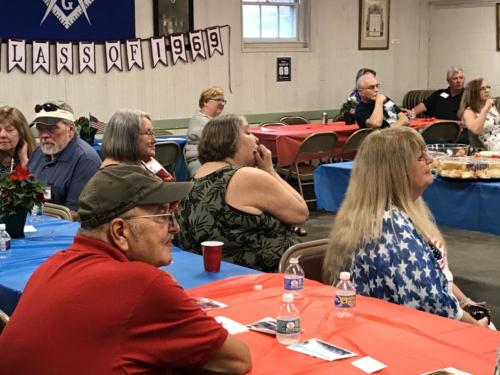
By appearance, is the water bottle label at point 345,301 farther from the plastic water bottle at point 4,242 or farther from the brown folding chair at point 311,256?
the plastic water bottle at point 4,242

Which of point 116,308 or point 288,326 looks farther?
point 288,326

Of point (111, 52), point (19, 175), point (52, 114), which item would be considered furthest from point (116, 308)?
point (111, 52)

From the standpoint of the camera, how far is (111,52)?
351 inches

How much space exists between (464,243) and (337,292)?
14.6 feet

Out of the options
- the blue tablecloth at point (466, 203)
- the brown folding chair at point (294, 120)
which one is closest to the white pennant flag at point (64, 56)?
the brown folding chair at point (294, 120)

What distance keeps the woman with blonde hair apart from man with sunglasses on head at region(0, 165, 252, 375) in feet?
3.02

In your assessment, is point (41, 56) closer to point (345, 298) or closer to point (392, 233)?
point (392, 233)

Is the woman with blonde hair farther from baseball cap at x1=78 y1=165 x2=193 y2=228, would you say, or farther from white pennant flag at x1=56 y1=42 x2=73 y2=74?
white pennant flag at x1=56 y1=42 x2=73 y2=74

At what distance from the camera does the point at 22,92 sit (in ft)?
27.5

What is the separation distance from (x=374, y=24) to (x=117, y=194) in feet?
33.4

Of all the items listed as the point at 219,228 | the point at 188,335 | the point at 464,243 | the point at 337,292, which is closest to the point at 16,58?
the point at 464,243

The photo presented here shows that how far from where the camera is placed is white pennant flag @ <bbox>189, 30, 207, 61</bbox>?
376 inches

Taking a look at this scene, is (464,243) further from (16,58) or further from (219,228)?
(16,58)

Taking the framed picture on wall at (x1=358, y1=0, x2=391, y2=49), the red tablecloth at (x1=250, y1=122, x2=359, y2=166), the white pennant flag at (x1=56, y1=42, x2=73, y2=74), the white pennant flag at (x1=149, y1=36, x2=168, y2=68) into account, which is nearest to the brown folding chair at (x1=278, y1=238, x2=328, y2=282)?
the red tablecloth at (x1=250, y1=122, x2=359, y2=166)
